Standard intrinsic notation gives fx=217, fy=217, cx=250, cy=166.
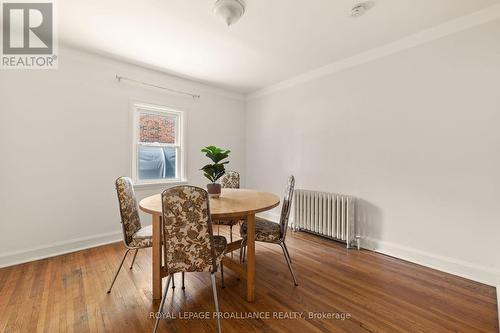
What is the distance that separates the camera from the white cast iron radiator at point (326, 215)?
118 inches

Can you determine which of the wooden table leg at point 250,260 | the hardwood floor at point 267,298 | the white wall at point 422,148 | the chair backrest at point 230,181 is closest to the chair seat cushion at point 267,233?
the wooden table leg at point 250,260

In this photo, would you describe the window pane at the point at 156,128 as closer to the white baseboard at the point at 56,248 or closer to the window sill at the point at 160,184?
the window sill at the point at 160,184

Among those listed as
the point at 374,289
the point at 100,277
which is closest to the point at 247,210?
the point at 374,289

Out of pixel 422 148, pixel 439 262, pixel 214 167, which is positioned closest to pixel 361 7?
pixel 422 148

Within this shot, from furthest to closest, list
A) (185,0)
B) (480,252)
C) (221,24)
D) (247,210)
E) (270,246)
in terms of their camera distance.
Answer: (270,246)
(221,24)
(480,252)
(185,0)
(247,210)

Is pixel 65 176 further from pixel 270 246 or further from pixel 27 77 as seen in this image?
pixel 270 246

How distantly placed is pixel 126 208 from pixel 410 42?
3573 millimetres

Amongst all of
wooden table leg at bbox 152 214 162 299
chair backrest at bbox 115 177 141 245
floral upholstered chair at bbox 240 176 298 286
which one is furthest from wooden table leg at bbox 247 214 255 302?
chair backrest at bbox 115 177 141 245

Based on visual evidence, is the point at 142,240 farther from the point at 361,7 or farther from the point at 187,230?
the point at 361,7

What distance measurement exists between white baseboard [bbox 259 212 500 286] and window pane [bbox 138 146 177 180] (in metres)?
3.25

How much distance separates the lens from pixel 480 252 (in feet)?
7.10

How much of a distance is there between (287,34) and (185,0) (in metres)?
1.15

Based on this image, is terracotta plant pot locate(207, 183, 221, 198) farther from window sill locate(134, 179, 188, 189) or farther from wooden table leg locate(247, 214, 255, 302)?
window sill locate(134, 179, 188, 189)

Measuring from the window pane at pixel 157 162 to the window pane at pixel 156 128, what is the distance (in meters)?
0.16
